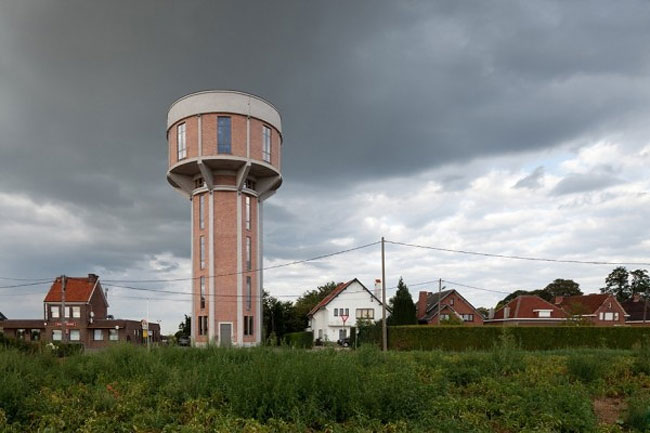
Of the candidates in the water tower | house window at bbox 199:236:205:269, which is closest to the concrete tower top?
the water tower

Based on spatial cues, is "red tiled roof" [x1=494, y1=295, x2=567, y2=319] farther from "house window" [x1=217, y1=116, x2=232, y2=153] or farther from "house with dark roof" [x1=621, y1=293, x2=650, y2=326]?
"house window" [x1=217, y1=116, x2=232, y2=153]

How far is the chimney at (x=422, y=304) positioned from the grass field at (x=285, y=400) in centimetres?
4730

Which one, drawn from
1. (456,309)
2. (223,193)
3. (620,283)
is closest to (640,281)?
(620,283)

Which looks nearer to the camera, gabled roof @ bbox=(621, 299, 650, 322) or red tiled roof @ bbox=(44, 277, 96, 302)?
red tiled roof @ bbox=(44, 277, 96, 302)

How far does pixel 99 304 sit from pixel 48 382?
5409 cm

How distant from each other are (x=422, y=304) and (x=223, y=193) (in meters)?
31.8

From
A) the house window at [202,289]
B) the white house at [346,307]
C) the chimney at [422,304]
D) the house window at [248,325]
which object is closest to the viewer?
the house window at [202,289]

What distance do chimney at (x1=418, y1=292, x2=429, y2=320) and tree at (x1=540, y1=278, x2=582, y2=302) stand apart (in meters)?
33.1

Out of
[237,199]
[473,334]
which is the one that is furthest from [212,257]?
[473,334]

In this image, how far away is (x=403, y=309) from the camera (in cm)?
3878

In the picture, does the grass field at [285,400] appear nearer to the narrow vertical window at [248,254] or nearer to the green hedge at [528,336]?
the green hedge at [528,336]

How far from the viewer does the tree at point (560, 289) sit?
263 ft

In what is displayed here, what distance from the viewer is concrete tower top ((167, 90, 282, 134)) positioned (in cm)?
3462

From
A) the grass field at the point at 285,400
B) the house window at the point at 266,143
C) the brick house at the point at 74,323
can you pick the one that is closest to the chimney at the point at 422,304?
the house window at the point at 266,143
